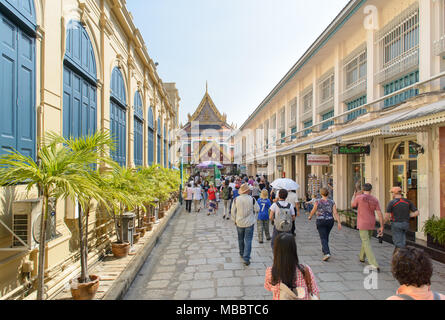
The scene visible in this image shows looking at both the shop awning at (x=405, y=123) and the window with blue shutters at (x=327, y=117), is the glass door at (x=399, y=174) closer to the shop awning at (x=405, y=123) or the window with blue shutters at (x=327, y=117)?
the shop awning at (x=405, y=123)

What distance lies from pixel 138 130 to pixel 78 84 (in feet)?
20.5

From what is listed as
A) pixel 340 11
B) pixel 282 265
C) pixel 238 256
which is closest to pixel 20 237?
pixel 282 265

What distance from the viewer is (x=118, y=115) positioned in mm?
8805

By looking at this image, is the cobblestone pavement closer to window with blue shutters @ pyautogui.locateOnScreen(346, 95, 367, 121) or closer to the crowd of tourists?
the crowd of tourists

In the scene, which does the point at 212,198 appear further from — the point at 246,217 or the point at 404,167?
the point at 404,167

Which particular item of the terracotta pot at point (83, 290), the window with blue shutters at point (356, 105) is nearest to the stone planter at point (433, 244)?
the window with blue shutters at point (356, 105)

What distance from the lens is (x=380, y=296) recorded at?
4.30 meters

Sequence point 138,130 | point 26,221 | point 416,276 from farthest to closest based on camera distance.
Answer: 1. point 138,130
2. point 26,221
3. point 416,276

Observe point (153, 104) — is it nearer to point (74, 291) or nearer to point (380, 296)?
point (74, 291)

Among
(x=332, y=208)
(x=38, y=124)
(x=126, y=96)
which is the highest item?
(x=126, y=96)

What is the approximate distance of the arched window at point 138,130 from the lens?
11564mm

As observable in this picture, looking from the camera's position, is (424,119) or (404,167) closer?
(424,119)

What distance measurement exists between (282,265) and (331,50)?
12.8m

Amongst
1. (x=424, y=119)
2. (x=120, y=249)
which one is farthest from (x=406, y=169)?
(x=120, y=249)
